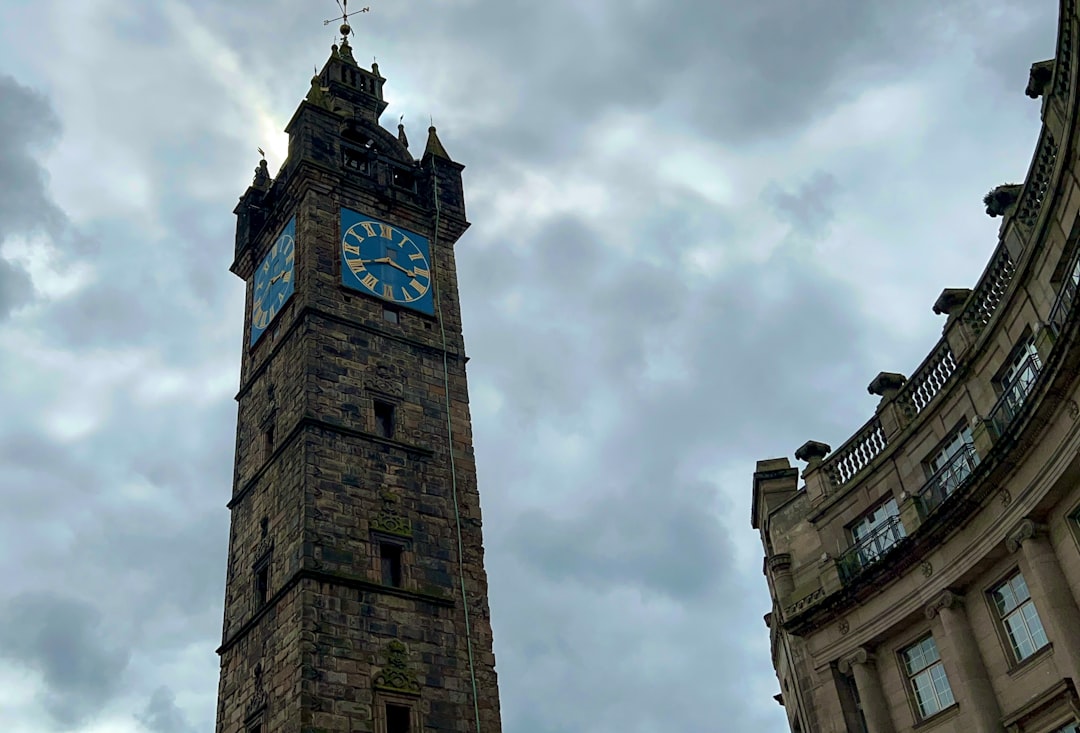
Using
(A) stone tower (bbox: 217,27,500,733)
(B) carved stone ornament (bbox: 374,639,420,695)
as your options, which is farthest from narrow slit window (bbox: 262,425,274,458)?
(B) carved stone ornament (bbox: 374,639,420,695)

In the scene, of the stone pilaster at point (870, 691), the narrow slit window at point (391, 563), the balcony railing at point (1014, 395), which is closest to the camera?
the balcony railing at point (1014, 395)

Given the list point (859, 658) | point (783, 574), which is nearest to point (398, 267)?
point (783, 574)

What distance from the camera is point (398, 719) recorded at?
88.6ft

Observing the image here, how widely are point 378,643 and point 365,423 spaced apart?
7132mm

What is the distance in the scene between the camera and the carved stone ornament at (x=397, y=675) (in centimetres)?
2705

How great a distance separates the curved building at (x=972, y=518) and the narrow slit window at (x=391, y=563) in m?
10.2

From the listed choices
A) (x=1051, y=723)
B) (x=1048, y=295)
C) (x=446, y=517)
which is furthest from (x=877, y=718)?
(x=446, y=517)

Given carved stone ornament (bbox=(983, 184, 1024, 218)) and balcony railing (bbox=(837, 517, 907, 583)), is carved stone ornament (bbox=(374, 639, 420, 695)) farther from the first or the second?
carved stone ornament (bbox=(983, 184, 1024, 218))

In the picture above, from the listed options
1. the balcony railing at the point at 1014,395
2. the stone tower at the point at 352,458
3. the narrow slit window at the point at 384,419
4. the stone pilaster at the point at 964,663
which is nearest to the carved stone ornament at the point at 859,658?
the stone pilaster at the point at 964,663

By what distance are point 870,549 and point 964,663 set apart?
414cm

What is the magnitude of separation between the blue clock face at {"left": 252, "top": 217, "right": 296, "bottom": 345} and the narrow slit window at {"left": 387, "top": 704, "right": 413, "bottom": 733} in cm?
1455

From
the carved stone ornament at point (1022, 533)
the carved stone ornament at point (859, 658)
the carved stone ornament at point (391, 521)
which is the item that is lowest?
the carved stone ornament at point (859, 658)

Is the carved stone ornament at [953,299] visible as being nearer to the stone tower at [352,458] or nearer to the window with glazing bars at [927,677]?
the window with glazing bars at [927,677]

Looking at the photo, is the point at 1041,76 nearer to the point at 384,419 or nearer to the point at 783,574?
the point at 783,574
